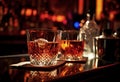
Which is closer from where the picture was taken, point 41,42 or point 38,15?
point 41,42

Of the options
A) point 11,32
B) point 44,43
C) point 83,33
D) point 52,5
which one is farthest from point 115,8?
point 44,43

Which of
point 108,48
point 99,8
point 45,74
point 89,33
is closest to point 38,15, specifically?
Answer: point 99,8

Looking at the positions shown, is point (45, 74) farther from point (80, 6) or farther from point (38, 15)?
point (80, 6)

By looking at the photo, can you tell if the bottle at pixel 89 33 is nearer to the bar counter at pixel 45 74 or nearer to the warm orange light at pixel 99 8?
the bar counter at pixel 45 74

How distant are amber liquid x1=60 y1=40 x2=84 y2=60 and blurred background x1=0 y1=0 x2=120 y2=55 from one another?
2.32 m

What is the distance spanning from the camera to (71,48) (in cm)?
114

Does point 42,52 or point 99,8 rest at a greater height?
point 99,8

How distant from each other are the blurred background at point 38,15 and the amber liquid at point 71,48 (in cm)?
232

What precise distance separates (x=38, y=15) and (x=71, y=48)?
4462 mm

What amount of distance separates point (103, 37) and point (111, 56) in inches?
Answer: 4.2

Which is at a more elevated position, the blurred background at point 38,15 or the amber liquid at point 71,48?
the blurred background at point 38,15

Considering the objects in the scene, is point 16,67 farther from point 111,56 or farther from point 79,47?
point 111,56

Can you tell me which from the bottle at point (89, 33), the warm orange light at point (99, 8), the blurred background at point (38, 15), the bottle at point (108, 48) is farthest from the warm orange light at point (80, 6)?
the bottle at point (108, 48)

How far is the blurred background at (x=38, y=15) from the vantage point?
15.5 ft
